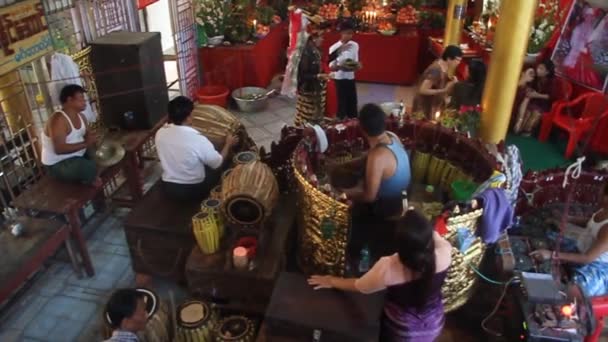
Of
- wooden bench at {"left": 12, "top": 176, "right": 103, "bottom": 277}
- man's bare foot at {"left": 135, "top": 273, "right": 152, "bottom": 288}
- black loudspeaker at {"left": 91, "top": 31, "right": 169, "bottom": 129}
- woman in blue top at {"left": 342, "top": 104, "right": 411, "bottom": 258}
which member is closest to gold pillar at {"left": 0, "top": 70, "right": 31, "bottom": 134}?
wooden bench at {"left": 12, "top": 176, "right": 103, "bottom": 277}

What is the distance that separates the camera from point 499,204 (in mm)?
3590

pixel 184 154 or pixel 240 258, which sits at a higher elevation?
pixel 184 154

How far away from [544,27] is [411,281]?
6.53 meters

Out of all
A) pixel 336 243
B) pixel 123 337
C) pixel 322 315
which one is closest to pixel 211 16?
pixel 336 243

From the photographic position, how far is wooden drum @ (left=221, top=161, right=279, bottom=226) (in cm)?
397

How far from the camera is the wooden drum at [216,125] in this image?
5.07 metres

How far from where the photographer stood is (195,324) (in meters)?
3.63

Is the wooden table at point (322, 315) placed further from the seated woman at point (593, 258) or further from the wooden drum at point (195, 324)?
the seated woman at point (593, 258)

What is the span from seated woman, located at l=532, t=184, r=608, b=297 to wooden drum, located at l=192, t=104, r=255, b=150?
9.89 ft

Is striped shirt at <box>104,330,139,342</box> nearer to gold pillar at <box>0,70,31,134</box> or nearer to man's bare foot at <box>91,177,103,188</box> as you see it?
man's bare foot at <box>91,177,103,188</box>

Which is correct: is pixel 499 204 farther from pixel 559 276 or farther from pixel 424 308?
pixel 424 308

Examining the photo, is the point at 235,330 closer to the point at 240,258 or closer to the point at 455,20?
the point at 240,258

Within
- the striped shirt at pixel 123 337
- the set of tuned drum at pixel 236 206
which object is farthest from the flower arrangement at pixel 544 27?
the striped shirt at pixel 123 337

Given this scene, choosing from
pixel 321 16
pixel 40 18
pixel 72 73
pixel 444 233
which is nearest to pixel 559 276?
pixel 444 233
